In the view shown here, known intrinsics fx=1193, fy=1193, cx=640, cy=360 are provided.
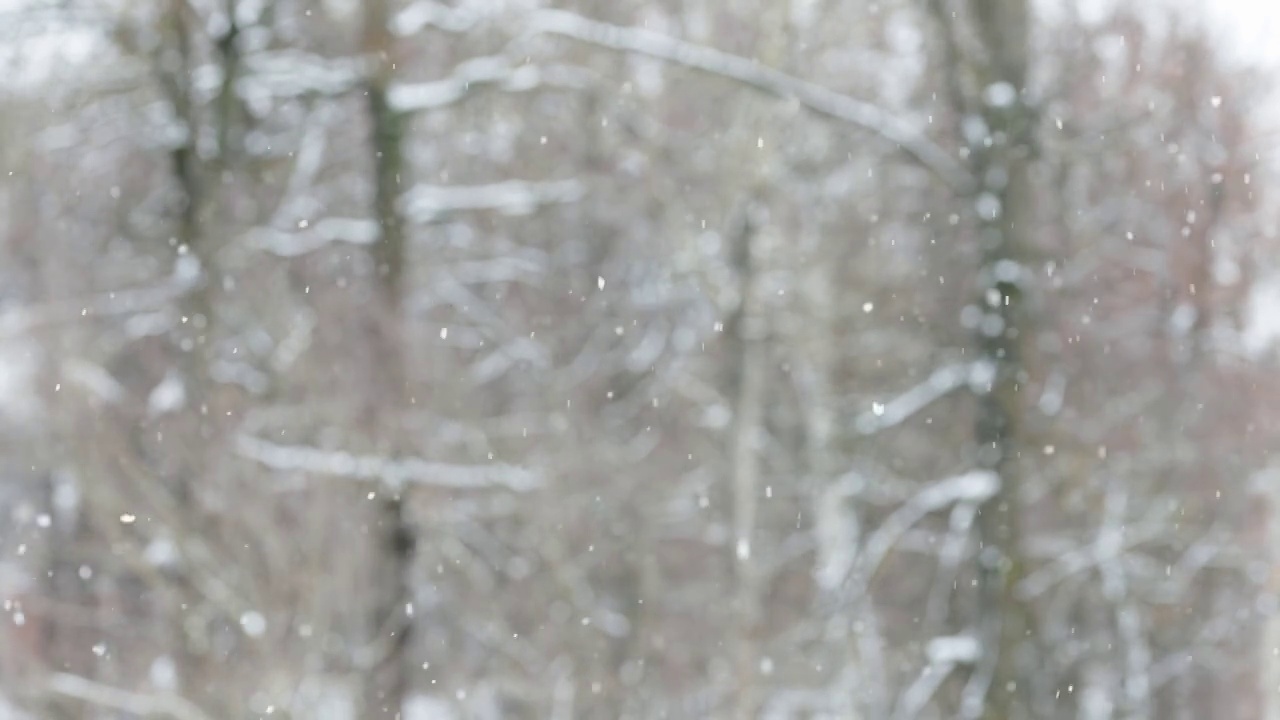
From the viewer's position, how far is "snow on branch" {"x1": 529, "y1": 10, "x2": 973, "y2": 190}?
373 centimetres

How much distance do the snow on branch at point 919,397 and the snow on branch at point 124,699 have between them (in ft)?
7.88

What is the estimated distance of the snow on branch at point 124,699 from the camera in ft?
11.9

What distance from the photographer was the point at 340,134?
419 cm

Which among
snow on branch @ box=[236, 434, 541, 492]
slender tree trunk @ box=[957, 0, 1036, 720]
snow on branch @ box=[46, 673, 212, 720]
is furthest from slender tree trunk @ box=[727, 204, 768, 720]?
snow on branch @ box=[46, 673, 212, 720]

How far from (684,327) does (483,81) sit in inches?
49.7

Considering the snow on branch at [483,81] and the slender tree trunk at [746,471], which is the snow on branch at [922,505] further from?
the snow on branch at [483,81]

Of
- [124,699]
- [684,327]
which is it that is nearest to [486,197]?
[684,327]

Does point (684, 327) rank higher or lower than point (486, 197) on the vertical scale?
lower

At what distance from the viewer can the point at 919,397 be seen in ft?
13.1

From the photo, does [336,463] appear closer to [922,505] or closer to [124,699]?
[124,699]

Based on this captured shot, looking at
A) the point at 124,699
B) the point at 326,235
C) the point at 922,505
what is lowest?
the point at 124,699

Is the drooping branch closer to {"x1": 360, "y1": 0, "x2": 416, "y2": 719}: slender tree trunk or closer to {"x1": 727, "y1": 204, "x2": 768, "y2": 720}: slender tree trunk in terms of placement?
{"x1": 360, "y1": 0, "x2": 416, "y2": 719}: slender tree trunk

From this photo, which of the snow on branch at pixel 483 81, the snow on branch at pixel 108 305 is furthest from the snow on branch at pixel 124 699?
the snow on branch at pixel 483 81

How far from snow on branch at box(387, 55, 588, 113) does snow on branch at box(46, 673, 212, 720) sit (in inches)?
81.3
